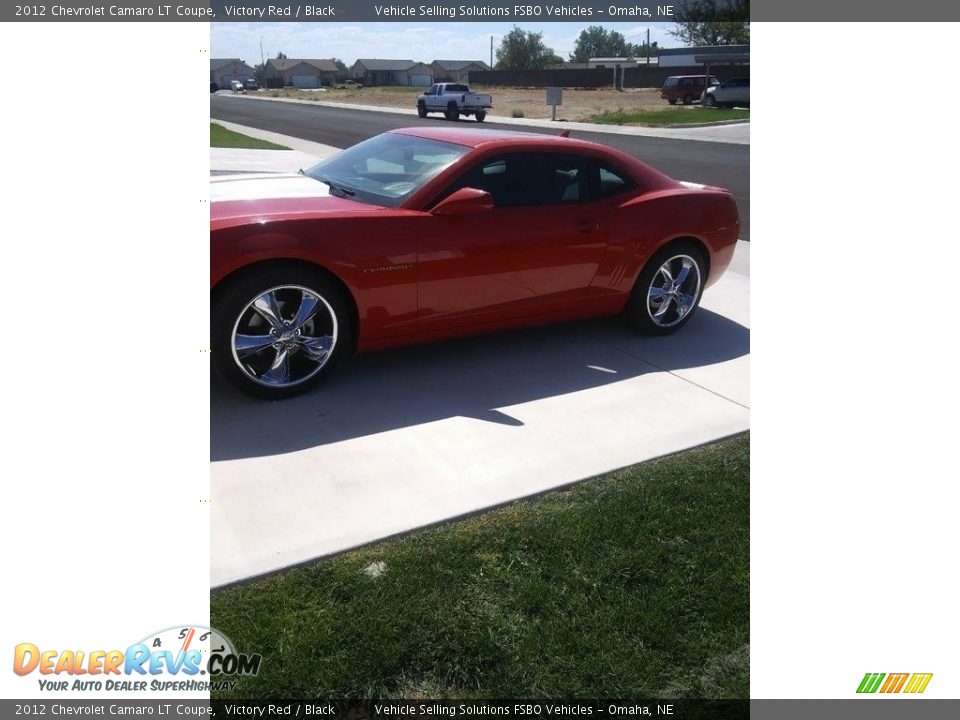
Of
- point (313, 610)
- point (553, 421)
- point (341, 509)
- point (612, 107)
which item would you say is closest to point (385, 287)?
point (553, 421)

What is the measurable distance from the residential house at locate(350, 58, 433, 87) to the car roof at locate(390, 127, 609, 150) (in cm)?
3828

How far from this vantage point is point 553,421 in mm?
4352

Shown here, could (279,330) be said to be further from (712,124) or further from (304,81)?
(304,81)

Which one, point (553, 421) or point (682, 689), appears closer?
point (682, 689)

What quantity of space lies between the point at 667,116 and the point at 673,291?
31.4 m

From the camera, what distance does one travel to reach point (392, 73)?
4775 centimetres

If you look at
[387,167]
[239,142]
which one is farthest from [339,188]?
[239,142]

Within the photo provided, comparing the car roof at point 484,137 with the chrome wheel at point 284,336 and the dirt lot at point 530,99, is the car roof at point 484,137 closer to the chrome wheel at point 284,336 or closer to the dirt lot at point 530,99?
the chrome wheel at point 284,336

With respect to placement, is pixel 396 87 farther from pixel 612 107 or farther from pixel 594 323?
pixel 594 323

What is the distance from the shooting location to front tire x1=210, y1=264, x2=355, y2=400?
406 cm

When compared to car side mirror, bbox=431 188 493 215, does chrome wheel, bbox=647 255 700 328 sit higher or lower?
lower

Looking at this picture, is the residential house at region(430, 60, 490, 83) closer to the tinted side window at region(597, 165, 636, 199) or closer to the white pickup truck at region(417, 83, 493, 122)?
the white pickup truck at region(417, 83, 493, 122)

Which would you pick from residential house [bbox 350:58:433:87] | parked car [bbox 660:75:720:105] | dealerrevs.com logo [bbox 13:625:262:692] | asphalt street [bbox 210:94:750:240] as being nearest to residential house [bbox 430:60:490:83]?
residential house [bbox 350:58:433:87]

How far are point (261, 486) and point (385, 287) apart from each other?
4.32ft
